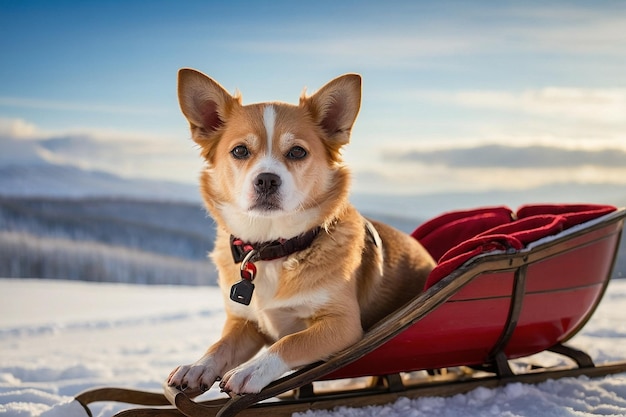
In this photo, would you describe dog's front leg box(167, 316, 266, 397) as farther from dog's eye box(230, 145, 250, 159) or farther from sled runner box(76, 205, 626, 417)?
dog's eye box(230, 145, 250, 159)

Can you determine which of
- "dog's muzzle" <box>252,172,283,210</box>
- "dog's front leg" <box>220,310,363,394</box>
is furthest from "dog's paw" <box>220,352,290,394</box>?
"dog's muzzle" <box>252,172,283,210</box>

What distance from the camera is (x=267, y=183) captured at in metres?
2.40

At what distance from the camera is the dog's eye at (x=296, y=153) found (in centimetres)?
254

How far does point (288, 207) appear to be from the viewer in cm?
247

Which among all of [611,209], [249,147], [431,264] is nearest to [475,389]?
[431,264]

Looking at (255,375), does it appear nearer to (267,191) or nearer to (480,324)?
(267,191)

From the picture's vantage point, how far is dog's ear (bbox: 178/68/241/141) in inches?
105

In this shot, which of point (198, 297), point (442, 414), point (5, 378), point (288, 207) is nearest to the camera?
point (288, 207)

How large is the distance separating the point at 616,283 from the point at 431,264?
4.98 metres

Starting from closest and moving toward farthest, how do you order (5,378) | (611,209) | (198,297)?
(611,209), (5,378), (198,297)

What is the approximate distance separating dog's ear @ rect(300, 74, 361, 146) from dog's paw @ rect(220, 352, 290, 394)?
0.94 metres

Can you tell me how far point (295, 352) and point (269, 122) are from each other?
860 mm

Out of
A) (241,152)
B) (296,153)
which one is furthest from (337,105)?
(241,152)

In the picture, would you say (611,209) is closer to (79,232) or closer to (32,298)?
(32,298)
